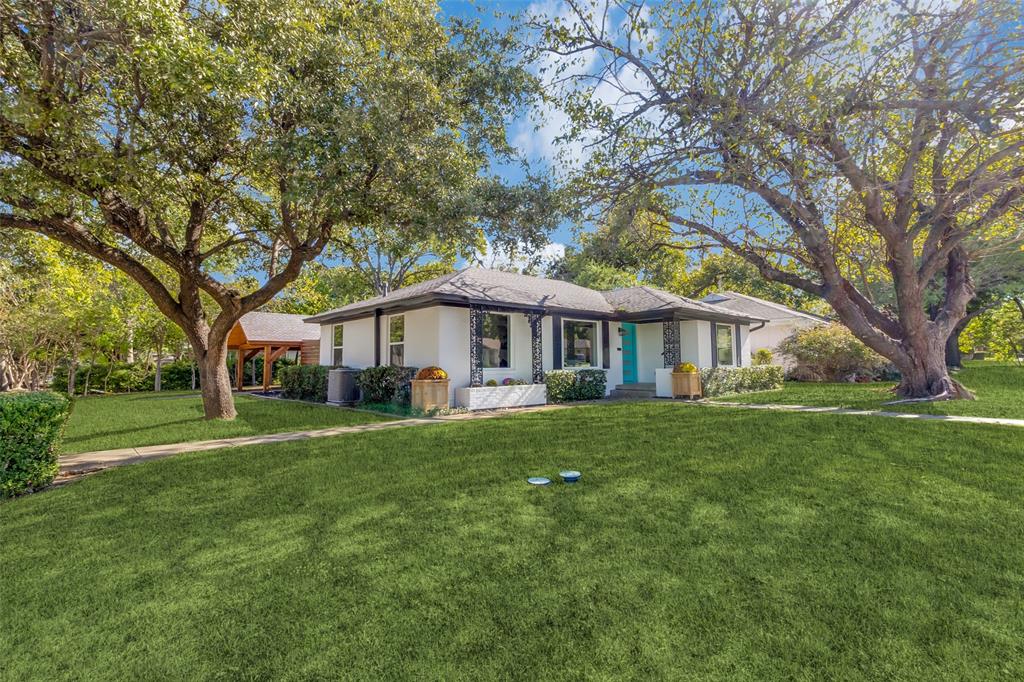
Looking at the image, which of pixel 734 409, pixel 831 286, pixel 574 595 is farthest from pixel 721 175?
pixel 574 595

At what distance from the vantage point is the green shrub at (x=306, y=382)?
15250 millimetres

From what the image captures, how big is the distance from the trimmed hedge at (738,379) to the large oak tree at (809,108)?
4049 mm

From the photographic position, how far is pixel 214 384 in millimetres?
9930

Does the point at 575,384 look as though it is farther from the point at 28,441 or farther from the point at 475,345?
the point at 28,441

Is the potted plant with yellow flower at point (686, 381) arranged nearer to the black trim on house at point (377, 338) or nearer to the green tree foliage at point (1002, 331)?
the black trim on house at point (377, 338)

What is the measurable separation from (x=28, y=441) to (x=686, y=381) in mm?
13113

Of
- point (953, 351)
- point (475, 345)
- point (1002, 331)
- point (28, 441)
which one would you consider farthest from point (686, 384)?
point (1002, 331)

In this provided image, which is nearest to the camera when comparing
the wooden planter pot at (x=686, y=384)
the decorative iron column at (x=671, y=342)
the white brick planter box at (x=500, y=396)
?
the white brick planter box at (x=500, y=396)

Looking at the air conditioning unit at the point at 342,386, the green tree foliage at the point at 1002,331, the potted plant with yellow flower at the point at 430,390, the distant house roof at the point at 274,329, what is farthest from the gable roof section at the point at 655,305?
the green tree foliage at the point at 1002,331

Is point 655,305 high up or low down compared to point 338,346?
up

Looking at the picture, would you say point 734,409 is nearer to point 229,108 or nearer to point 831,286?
point 831,286

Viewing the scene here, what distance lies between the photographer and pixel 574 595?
2.66 meters

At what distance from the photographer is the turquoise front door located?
1554 cm

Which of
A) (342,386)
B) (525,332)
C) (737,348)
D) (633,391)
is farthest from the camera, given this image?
(737,348)
